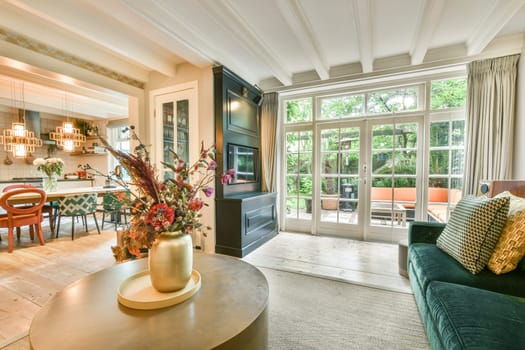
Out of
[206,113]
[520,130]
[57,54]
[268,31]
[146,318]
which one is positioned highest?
[268,31]

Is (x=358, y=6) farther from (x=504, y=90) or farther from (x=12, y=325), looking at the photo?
(x=12, y=325)

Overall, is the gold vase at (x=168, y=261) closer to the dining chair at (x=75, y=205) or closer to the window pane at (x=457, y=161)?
the dining chair at (x=75, y=205)

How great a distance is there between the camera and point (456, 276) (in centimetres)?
145

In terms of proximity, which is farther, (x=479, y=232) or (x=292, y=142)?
(x=292, y=142)

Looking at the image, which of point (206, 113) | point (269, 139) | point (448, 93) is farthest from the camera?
point (269, 139)

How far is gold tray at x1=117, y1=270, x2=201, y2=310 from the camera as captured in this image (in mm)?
1048

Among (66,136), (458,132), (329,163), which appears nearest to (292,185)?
(329,163)

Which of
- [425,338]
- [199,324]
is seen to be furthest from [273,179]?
[199,324]

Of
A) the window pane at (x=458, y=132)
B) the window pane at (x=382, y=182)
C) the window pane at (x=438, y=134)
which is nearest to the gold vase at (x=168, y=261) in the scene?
the window pane at (x=382, y=182)

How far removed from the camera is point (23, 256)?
121 inches

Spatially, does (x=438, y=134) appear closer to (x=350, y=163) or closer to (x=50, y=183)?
(x=350, y=163)

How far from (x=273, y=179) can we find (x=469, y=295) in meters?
3.02

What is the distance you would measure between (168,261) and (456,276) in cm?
177

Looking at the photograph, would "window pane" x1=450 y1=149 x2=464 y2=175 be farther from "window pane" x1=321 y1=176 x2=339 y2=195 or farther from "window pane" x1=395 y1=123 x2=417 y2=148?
"window pane" x1=321 y1=176 x2=339 y2=195
